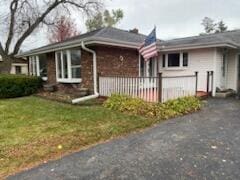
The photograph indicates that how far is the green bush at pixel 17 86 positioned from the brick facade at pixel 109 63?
2.84 metres

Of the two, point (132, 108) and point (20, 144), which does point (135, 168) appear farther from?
point (132, 108)

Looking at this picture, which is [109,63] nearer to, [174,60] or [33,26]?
[174,60]

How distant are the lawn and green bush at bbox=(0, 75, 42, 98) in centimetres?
437

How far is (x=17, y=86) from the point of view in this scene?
13.6 metres

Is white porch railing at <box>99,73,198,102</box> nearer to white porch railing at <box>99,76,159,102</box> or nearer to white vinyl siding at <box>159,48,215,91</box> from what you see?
white porch railing at <box>99,76,159,102</box>

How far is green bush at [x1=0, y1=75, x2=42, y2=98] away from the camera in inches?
516

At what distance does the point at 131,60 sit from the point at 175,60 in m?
2.79

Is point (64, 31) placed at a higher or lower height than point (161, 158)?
higher

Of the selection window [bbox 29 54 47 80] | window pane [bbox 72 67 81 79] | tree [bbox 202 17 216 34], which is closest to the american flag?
window pane [bbox 72 67 81 79]

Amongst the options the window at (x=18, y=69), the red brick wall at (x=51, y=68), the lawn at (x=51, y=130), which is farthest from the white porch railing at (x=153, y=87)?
the window at (x=18, y=69)

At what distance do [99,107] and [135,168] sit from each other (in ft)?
17.5

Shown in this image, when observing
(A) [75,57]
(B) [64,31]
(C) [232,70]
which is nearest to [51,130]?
(A) [75,57]

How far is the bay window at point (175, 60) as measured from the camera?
13.0 meters

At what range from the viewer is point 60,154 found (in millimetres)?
4633
